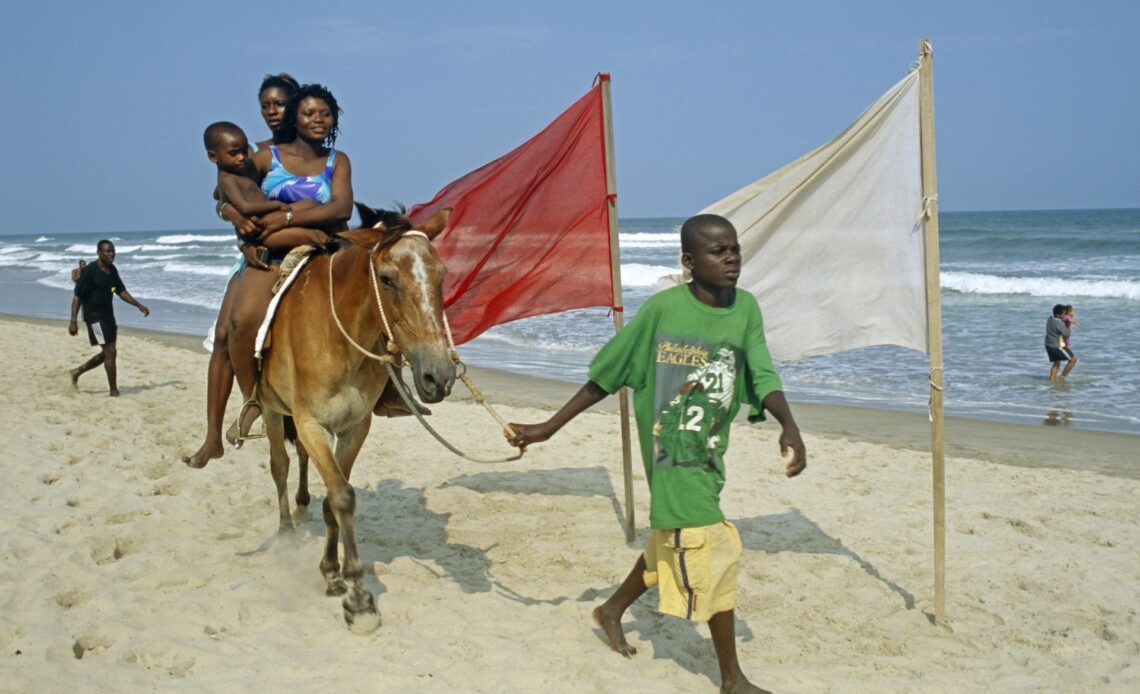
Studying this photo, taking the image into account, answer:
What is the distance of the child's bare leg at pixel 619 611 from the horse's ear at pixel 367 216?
2.38m

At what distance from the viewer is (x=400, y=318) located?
4.95 m

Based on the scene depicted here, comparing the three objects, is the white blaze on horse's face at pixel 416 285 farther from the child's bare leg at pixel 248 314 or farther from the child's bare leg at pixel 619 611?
the child's bare leg at pixel 619 611

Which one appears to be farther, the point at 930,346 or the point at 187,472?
the point at 187,472

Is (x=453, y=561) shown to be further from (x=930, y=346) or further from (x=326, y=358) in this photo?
(x=930, y=346)

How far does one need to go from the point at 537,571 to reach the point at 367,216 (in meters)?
2.59

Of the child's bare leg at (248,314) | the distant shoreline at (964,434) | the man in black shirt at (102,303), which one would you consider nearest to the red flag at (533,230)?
the child's bare leg at (248,314)

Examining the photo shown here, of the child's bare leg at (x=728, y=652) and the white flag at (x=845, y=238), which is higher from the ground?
the white flag at (x=845, y=238)

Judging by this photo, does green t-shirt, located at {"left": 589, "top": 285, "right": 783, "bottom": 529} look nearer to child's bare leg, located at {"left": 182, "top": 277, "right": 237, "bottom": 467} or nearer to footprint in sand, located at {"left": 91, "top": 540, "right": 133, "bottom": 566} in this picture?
child's bare leg, located at {"left": 182, "top": 277, "right": 237, "bottom": 467}

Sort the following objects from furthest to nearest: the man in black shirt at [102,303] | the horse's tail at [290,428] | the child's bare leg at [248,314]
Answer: the man in black shirt at [102,303] < the horse's tail at [290,428] < the child's bare leg at [248,314]

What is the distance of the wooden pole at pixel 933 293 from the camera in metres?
5.35

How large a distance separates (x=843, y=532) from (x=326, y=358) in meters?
4.05

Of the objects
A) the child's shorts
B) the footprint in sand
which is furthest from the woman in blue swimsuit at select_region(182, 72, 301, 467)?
the child's shorts

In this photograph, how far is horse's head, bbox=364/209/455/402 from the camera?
184 inches

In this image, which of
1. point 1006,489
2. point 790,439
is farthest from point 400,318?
point 1006,489
